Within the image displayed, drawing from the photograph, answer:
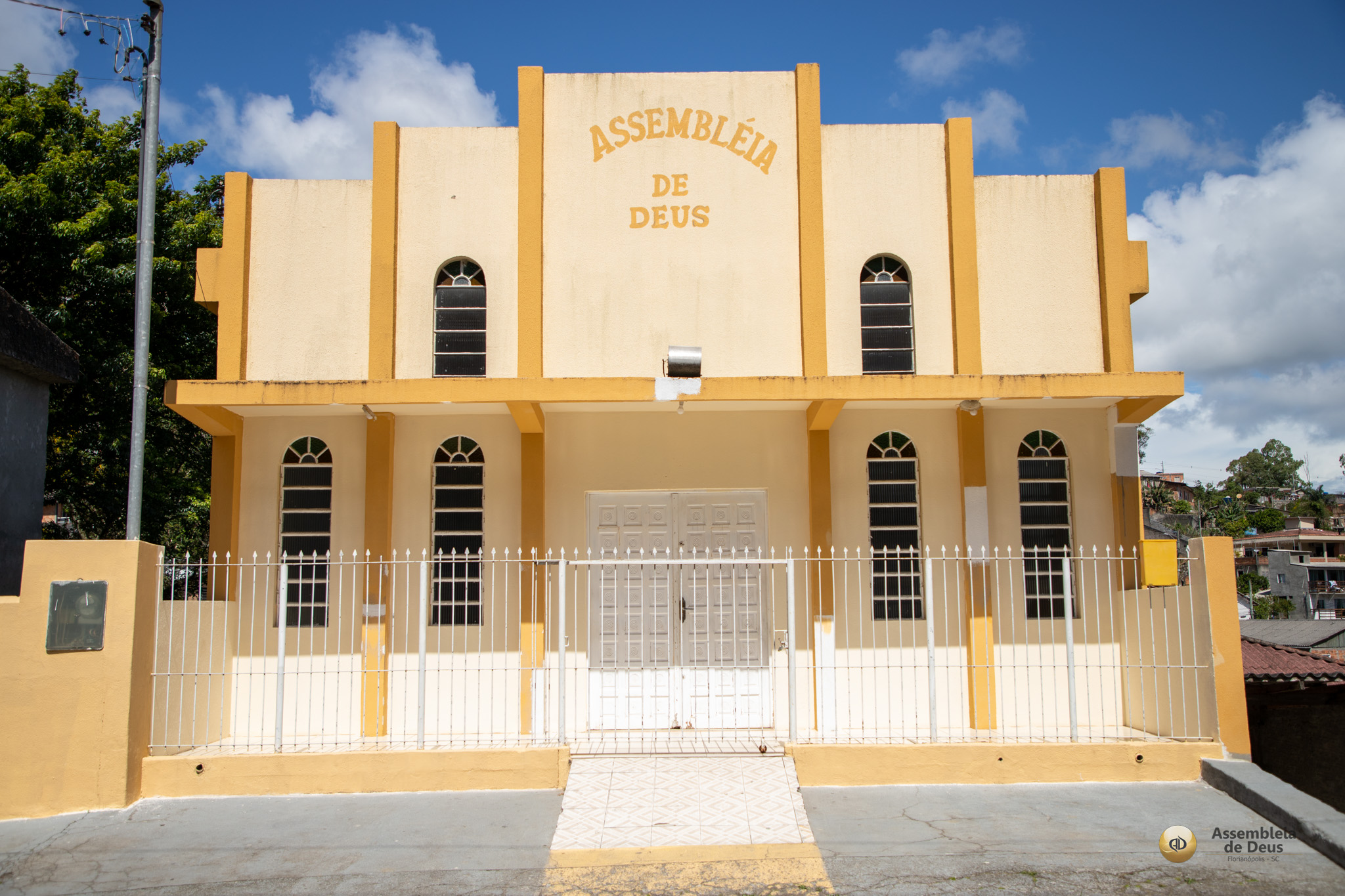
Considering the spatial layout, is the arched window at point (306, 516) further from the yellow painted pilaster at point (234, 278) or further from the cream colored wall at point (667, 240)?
the cream colored wall at point (667, 240)

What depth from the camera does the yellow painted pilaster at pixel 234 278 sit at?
31.2 feet

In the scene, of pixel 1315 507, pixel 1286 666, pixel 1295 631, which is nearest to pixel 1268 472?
pixel 1315 507

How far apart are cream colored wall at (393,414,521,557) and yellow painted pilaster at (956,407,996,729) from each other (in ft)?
14.1

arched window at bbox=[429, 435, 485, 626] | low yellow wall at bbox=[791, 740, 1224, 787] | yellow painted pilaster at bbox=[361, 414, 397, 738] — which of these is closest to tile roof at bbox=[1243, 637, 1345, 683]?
low yellow wall at bbox=[791, 740, 1224, 787]

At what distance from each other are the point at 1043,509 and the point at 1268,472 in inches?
3302

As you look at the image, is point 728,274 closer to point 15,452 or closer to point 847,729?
point 847,729

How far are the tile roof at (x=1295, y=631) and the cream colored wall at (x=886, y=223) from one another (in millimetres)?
11448

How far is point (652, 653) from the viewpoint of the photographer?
349 inches

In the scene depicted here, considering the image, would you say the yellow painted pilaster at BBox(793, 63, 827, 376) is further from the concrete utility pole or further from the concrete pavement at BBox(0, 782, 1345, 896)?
the concrete utility pole

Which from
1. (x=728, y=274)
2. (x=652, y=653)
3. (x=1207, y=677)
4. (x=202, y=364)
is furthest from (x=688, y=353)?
(x=202, y=364)

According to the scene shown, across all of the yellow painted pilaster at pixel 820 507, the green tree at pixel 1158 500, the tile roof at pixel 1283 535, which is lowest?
the yellow painted pilaster at pixel 820 507

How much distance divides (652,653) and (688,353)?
272 cm

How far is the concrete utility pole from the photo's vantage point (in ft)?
25.5

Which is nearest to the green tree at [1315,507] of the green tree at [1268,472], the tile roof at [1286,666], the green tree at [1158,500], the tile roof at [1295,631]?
the green tree at [1268,472]
